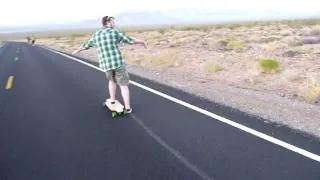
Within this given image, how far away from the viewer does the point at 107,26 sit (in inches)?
346

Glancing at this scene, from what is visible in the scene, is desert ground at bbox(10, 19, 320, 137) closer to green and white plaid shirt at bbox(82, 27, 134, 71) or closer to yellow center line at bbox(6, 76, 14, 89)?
green and white plaid shirt at bbox(82, 27, 134, 71)

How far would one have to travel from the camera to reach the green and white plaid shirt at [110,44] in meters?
8.80

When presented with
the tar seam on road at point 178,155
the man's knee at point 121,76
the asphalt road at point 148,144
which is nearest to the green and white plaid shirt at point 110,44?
the man's knee at point 121,76

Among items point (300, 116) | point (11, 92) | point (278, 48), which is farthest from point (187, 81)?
point (278, 48)

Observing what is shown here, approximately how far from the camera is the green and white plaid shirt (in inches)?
347

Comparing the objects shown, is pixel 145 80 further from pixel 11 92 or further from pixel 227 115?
pixel 227 115

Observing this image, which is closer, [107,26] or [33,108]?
[107,26]

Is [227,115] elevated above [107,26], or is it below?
below

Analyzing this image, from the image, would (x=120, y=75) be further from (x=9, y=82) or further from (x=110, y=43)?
(x=9, y=82)

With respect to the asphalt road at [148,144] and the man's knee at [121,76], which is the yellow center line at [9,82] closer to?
the asphalt road at [148,144]

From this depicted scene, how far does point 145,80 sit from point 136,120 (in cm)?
638

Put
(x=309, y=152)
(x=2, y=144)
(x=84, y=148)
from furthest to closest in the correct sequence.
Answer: (x=2, y=144) < (x=84, y=148) < (x=309, y=152)

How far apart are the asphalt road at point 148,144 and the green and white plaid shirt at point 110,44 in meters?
1.05

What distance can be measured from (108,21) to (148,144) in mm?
2860
